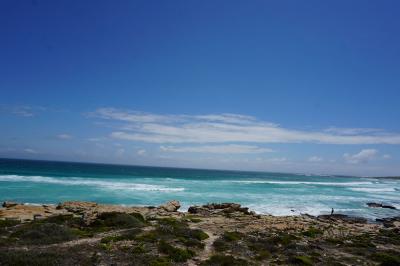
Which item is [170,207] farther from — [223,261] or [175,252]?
[223,261]

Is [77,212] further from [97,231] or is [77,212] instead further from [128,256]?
[128,256]

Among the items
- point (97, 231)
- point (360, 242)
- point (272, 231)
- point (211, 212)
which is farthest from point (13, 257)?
point (211, 212)

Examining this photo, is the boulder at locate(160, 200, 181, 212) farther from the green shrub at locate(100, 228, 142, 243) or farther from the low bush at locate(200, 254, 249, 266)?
the low bush at locate(200, 254, 249, 266)

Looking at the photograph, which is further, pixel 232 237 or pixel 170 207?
pixel 170 207

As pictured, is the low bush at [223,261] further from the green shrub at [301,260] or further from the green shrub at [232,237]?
the green shrub at [232,237]

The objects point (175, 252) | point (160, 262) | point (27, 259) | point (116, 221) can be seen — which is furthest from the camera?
point (116, 221)

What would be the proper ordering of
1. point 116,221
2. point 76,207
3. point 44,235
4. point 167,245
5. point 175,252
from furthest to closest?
point 76,207 → point 116,221 → point 44,235 → point 167,245 → point 175,252

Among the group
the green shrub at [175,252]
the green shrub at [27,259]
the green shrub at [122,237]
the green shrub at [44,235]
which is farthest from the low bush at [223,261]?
the green shrub at [44,235]

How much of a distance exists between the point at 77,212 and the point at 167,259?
1676cm

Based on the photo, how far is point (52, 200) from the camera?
42.1 meters

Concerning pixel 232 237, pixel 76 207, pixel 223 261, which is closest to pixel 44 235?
pixel 223 261

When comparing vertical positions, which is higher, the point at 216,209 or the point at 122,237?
the point at 122,237

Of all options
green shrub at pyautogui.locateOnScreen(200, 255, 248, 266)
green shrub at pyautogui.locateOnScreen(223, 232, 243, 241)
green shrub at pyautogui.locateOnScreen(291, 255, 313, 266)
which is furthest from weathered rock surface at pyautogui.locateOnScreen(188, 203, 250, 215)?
green shrub at pyautogui.locateOnScreen(200, 255, 248, 266)

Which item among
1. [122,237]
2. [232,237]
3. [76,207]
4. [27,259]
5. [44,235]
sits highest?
[27,259]
